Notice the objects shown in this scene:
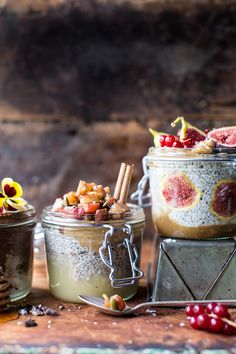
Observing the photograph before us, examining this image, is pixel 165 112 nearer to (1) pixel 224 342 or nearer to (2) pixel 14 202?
(2) pixel 14 202

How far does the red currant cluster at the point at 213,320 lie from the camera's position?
3.46ft

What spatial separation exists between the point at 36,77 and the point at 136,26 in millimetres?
450

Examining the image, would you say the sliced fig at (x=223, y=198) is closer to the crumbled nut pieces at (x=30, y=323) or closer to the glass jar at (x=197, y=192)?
the glass jar at (x=197, y=192)

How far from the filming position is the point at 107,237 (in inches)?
47.2

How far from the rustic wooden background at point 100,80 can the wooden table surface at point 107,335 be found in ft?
3.71

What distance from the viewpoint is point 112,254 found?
1.23 meters

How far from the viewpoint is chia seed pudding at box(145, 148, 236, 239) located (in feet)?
4.03

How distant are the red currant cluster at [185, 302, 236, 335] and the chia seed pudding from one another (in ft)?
0.67

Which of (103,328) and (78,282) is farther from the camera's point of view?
(78,282)

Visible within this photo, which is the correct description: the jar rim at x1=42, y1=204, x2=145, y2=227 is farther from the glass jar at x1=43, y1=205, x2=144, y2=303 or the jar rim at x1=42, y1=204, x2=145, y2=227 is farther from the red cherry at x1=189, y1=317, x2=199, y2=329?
the red cherry at x1=189, y1=317, x2=199, y2=329

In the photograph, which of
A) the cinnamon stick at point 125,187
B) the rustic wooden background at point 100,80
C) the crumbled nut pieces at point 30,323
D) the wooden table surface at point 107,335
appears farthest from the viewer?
the rustic wooden background at point 100,80

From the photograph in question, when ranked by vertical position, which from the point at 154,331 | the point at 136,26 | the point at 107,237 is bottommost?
the point at 154,331

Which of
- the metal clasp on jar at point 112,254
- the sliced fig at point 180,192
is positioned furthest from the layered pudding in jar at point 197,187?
the metal clasp on jar at point 112,254

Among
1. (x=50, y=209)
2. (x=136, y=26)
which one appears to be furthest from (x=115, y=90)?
(x=50, y=209)
